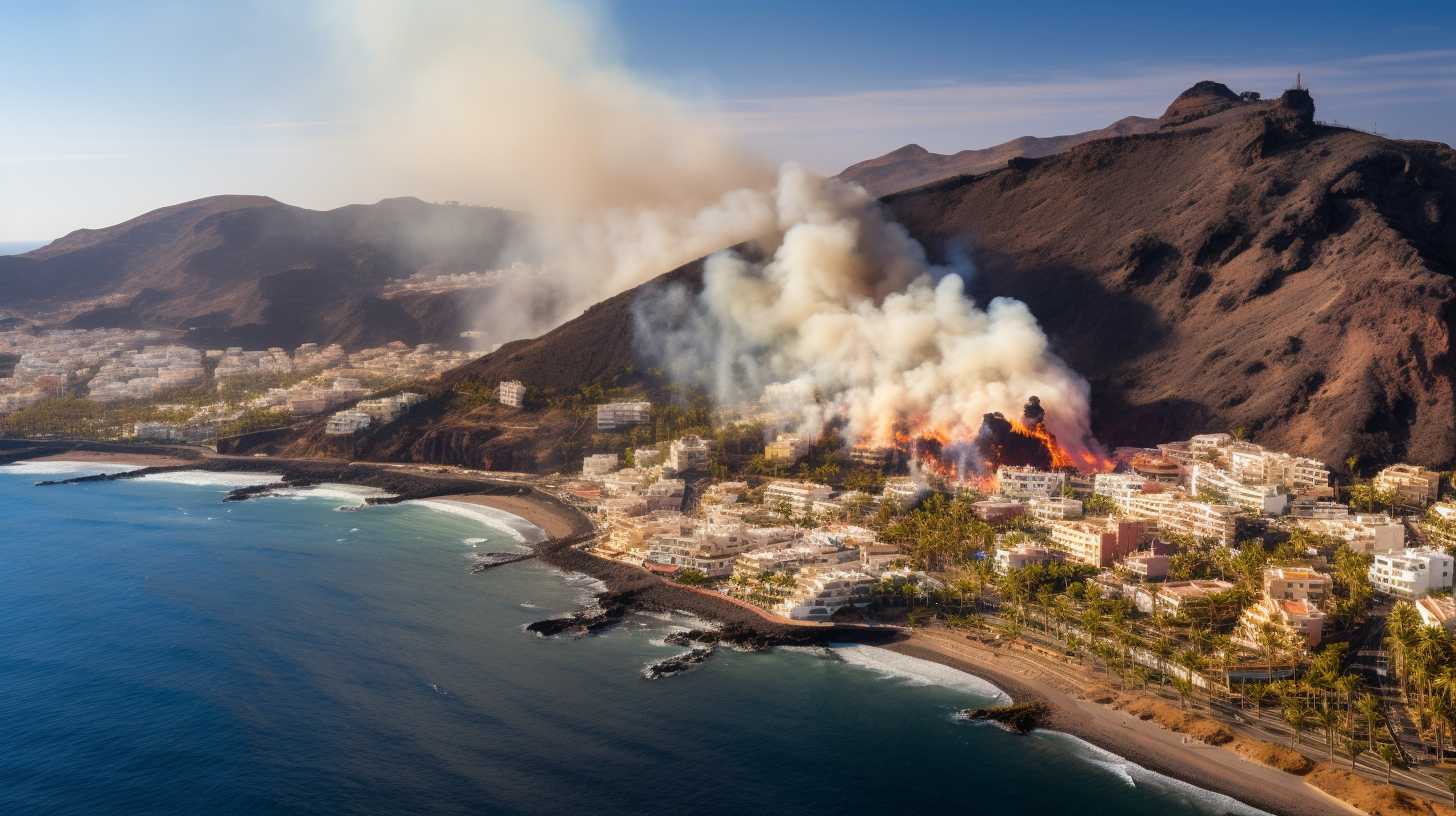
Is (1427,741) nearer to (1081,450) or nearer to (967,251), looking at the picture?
(1081,450)

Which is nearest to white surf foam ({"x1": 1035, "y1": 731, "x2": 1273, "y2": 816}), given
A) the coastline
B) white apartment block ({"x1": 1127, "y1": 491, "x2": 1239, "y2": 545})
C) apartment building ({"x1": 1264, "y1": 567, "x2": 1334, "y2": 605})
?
the coastline

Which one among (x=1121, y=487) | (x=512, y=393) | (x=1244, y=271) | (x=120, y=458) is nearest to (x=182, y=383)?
(x=120, y=458)

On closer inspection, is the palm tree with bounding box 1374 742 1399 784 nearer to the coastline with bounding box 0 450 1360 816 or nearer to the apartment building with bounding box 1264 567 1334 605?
the coastline with bounding box 0 450 1360 816

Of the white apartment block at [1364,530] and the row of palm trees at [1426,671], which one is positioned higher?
the white apartment block at [1364,530]

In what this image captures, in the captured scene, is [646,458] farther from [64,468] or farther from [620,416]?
[64,468]

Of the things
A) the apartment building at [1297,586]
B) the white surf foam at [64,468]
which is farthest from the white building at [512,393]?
the apartment building at [1297,586]

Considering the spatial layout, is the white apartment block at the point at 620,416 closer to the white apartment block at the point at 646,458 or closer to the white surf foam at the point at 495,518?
the white apartment block at the point at 646,458
